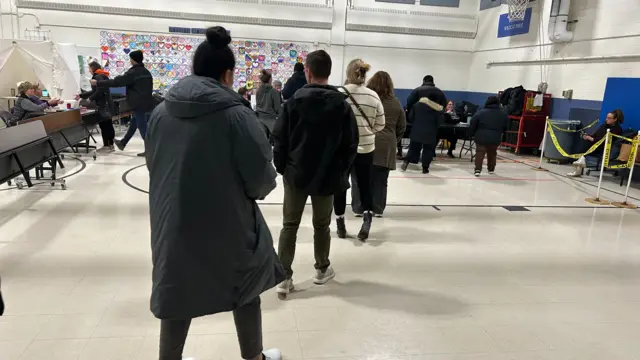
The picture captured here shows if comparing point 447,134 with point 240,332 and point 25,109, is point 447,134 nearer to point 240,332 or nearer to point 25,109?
point 25,109

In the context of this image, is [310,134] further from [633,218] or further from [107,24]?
[107,24]

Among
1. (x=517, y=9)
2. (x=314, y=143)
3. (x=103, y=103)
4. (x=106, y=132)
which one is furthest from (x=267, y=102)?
(x=517, y=9)

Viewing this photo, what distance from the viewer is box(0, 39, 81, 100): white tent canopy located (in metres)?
8.77

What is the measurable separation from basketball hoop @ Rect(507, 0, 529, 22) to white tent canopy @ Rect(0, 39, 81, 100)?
9349 mm

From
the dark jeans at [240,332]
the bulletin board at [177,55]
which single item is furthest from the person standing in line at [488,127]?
the dark jeans at [240,332]

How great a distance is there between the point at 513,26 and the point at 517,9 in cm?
45

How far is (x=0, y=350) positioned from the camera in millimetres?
2164

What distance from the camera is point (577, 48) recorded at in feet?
28.1

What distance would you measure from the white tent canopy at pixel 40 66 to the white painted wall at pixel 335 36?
106 cm

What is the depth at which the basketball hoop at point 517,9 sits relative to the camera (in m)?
9.79

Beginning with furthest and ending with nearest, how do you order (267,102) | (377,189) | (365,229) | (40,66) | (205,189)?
1. (40,66)
2. (267,102)
3. (377,189)
4. (365,229)
5. (205,189)

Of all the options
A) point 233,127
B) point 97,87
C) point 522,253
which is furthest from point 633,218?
point 97,87

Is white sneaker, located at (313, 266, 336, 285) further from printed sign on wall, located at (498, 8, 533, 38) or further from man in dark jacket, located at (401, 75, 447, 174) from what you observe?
printed sign on wall, located at (498, 8, 533, 38)

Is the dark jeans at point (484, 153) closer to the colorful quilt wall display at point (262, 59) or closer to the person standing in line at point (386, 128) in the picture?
the person standing in line at point (386, 128)
